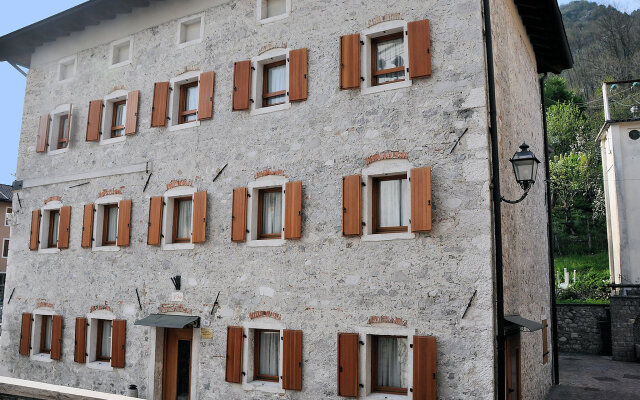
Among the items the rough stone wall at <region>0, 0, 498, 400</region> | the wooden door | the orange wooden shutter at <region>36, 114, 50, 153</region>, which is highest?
the orange wooden shutter at <region>36, 114, 50, 153</region>

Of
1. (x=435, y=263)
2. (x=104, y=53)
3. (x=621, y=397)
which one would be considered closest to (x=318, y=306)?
(x=435, y=263)

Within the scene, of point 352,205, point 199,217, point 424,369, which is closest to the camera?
point 424,369

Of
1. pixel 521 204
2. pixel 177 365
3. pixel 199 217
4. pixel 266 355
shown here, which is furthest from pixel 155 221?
pixel 521 204

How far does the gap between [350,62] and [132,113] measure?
591cm

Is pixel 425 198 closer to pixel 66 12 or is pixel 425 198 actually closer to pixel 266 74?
pixel 266 74

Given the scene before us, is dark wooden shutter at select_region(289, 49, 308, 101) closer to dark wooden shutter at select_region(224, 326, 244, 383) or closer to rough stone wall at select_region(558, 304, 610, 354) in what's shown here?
dark wooden shutter at select_region(224, 326, 244, 383)

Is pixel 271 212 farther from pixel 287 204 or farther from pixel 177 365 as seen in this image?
pixel 177 365

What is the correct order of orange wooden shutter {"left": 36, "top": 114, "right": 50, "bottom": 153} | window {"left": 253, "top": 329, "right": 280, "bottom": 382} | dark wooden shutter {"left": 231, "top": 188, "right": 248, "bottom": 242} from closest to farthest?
window {"left": 253, "top": 329, "right": 280, "bottom": 382}, dark wooden shutter {"left": 231, "top": 188, "right": 248, "bottom": 242}, orange wooden shutter {"left": 36, "top": 114, "right": 50, "bottom": 153}

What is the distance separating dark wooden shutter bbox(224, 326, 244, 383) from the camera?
9.85 m

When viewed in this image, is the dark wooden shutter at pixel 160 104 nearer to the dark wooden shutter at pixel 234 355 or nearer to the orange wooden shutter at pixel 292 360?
the dark wooden shutter at pixel 234 355

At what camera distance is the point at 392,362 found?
28.6ft

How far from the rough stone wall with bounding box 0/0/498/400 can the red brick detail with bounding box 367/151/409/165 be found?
97 mm

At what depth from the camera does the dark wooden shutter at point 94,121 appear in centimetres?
1302

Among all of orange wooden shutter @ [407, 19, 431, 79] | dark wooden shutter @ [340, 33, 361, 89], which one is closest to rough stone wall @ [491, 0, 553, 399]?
orange wooden shutter @ [407, 19, 431, 79]
